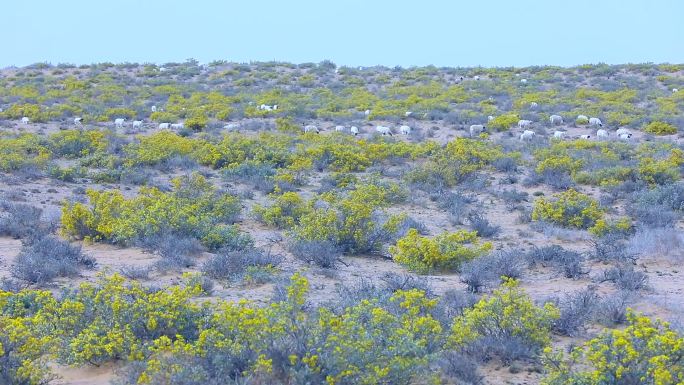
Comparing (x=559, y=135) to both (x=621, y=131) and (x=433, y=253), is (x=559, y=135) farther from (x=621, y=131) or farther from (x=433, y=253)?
(x=433, y=253)

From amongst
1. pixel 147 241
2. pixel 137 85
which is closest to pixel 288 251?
pixel 147 241

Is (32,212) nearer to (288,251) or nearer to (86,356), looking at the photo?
(288,251)

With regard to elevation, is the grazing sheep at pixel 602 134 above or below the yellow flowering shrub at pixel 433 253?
below

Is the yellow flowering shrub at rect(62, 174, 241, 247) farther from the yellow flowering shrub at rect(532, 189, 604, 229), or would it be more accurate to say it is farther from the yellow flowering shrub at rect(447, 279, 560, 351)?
the yellow flowering shrub at rect(532, 189, 604, 229)

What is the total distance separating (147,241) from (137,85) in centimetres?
2956

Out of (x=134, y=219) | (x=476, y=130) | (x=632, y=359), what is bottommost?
(x=476, y=130)

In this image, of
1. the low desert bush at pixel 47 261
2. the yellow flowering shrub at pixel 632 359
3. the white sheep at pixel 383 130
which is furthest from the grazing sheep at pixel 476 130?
the yellow flowering shrub at pixel 632 359

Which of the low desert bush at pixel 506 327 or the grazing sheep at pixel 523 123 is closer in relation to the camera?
the low desert bush at pixel 506 327

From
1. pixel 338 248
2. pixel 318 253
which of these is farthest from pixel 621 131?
pixel 318 253

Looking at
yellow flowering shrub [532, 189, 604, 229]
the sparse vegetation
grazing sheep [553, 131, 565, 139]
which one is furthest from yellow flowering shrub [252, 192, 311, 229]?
grazing sheep [553, 131, 565, 139]

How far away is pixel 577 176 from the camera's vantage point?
54.3 ft

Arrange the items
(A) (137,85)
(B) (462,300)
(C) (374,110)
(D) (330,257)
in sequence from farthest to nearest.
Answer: (A) (137,85)
(C) (374,110)
(D) (330,257)
(B) (462,300)

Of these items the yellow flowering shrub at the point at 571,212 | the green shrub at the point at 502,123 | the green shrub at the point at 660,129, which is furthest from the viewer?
the green shrub at the point at 502,123

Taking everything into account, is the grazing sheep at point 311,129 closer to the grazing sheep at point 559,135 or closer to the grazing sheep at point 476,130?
the grazing sheep at point 476,130
